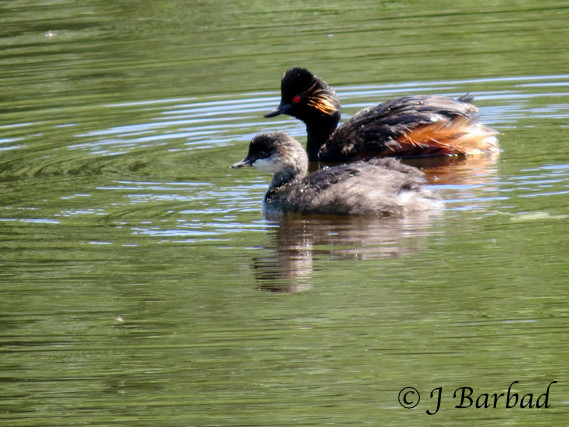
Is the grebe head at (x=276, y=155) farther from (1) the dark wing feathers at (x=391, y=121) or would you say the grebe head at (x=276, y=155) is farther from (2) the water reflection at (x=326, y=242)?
(1) the dark wing feathers at (x=391, y=121)

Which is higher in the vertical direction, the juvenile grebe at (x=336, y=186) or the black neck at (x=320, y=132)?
the juvenile grebe at (x=336, y=186)

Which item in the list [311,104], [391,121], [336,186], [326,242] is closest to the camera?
[326,242]

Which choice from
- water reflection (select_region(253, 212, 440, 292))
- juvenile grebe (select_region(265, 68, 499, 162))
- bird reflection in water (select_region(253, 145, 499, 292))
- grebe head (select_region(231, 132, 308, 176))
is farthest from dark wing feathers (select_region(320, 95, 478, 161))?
water reflection (select_region(253, 212, 440, 292))

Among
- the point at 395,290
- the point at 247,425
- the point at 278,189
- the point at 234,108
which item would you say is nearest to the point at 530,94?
the point at 234,108

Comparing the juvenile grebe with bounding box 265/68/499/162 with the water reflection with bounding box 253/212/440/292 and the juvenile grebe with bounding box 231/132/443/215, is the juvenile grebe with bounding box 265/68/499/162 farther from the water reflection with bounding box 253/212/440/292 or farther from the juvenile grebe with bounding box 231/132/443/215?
the water reflection with bounding box 253/212/440/292

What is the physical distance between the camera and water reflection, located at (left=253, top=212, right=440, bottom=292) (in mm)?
7133

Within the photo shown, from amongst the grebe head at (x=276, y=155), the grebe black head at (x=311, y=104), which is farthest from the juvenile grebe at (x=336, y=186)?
the grebe black head at (x=311, y=104)

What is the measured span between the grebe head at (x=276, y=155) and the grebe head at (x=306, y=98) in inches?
77.3

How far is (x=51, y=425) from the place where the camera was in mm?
5258

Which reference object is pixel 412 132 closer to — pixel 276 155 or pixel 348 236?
pixel 276 155

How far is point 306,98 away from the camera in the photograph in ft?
37.5

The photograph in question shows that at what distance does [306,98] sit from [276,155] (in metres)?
2.25

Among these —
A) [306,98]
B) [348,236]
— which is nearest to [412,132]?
[306,98]

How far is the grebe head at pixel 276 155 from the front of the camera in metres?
9.28
